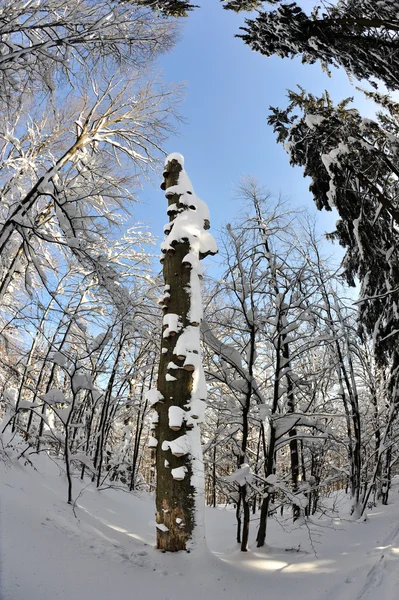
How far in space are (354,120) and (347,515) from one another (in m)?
8.88

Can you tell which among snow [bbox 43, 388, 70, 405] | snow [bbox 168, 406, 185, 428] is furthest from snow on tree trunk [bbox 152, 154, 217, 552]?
snow [bbox 43, 388, 70, 405]

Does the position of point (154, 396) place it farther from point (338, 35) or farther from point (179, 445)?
point (338, 35)

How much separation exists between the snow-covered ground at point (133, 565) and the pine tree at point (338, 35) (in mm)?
5330

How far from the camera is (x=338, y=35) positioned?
12.6ft

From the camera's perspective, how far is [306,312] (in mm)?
4648

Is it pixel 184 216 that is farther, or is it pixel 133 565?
pixel 184 216

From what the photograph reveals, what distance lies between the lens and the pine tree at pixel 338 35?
3.74 meters

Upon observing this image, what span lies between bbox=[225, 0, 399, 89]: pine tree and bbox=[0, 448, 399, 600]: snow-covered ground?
5330 mm

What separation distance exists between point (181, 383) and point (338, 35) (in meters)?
4.24

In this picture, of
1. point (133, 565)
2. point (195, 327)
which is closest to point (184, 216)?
point (195, 327)

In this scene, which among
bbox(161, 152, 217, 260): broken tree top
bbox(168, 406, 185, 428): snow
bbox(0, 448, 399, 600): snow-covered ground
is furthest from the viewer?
bbox(161, 152, 217, 260): broken tree top

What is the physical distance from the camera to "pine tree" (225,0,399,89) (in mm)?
3738

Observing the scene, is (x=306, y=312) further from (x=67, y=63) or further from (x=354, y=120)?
(x=67, y=63)

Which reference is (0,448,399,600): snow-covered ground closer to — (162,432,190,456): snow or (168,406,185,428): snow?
(162,432,190,456): snow
